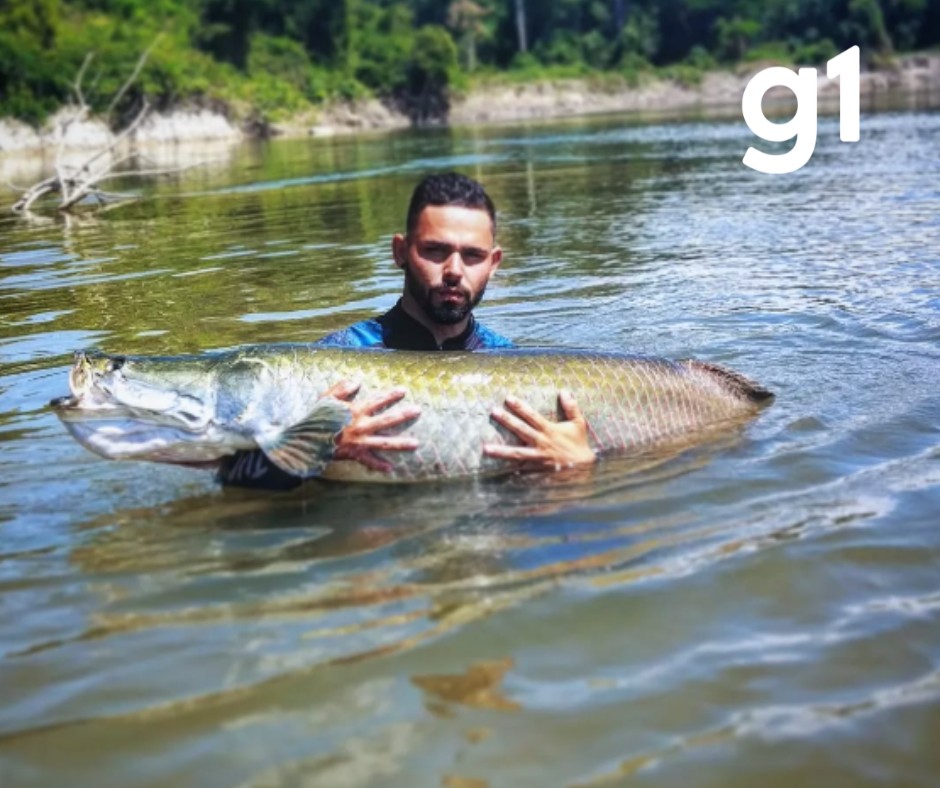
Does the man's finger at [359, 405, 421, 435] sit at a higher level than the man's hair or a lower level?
lower

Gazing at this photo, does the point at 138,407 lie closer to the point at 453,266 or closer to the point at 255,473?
the point at 255,473

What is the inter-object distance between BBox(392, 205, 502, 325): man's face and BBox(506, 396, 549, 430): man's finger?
54 centimetres

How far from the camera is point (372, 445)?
13.1 ft

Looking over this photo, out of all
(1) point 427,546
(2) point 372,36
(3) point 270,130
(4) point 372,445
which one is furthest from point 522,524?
(2) point 372,36

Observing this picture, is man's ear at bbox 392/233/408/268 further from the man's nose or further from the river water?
the river water

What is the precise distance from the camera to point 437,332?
459cm

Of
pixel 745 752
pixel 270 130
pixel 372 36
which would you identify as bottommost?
pixel 745 752

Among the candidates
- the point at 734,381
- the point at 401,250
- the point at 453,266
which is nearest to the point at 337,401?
the point at 453,266

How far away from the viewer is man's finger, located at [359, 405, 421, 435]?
13.0 ft

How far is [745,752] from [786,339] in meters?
4.74

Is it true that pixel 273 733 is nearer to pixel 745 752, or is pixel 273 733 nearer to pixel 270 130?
pixel 745 752

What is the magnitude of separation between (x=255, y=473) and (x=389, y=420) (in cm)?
54

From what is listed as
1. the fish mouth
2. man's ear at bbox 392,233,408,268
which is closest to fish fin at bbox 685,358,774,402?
man's ear at bbox 392,233,408,268

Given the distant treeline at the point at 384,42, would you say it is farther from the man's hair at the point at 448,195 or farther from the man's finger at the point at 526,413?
the man's finger at the point at 526,413
